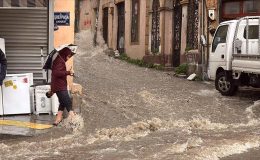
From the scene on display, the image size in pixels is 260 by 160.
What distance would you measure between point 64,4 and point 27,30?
113 centimetres

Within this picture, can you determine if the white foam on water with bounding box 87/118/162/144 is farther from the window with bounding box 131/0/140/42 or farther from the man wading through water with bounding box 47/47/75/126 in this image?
the window with bounding box 131/0/140/42

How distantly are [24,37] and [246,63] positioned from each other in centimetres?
582

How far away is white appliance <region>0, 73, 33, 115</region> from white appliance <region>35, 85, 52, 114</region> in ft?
0.65

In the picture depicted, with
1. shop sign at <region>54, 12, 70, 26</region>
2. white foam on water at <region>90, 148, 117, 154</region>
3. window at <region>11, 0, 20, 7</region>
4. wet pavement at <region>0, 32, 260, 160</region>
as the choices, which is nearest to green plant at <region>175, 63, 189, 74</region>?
wet pavement at <region>0, 32, 260, 160</region>

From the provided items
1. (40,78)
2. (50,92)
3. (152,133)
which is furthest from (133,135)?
(40,78)

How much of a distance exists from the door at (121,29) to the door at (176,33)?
6.13 metres

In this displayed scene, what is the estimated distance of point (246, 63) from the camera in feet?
41.9

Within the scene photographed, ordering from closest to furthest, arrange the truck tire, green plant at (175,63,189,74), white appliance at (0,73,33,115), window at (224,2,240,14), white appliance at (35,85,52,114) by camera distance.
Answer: white appliance at (0,73,33,115), white appliance at (35,85,52,114), the truck tire, window at (224,2,240,14), green plant at (175,63,189,74)

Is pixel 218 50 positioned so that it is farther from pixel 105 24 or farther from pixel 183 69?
pixel 105 24

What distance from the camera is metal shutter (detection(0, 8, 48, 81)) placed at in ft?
38.0

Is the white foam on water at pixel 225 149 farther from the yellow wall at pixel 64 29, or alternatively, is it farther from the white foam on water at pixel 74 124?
the yellow wall at pixel 64 29

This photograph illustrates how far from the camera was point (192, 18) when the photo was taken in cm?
1944

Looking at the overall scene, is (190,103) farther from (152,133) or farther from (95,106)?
(152,133)

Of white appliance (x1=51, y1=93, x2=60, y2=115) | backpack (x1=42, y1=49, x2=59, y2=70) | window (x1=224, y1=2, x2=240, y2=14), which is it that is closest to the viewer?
backpack (x1=42, y1=49, x2=59, y2=70)
